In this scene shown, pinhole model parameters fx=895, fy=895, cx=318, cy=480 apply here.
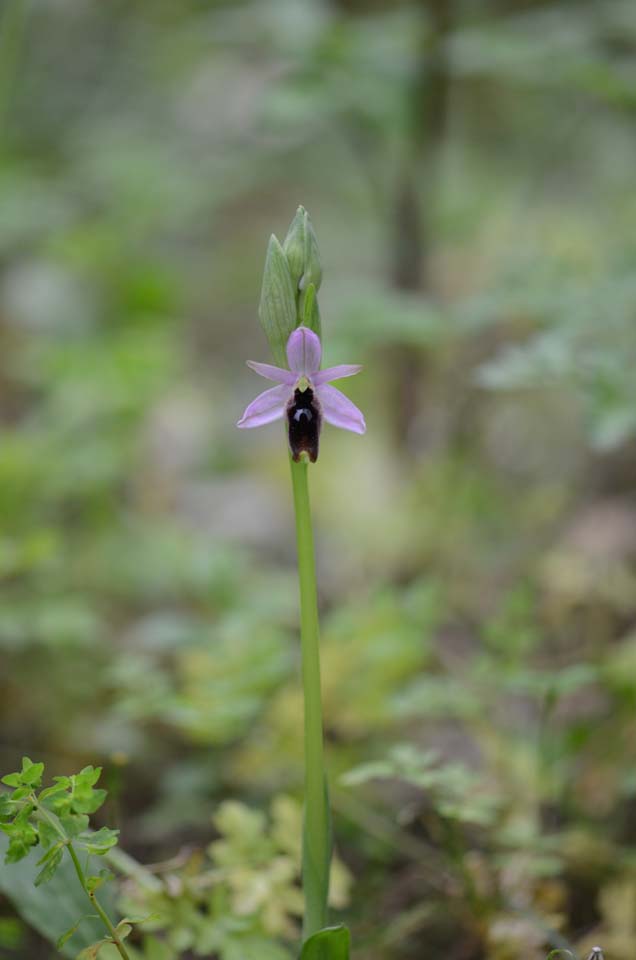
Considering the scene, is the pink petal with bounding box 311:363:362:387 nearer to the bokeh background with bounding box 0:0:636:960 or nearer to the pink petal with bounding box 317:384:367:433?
the pink petal with bounding box 317:384:367:433

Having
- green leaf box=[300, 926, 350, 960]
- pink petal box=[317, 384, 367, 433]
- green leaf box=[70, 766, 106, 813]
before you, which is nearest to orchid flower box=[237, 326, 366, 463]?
pink petal box=[317, 384, 367, 433]

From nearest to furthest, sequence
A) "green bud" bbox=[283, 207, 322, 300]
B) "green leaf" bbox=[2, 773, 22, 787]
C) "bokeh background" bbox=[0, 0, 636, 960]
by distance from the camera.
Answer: "green leaf" bbox=[2, 773, 22, 787], "green bud" bbox=[283, 207, 322, 300], "bokeh background" bbox=[0, 0, 636, 960]

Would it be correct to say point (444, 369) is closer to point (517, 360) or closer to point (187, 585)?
point (187, 585)

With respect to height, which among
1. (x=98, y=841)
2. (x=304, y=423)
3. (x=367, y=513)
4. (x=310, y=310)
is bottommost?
(x=98, y=841)

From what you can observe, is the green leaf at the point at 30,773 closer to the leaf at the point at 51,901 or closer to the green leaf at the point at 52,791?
the green leaf at the point at 52,791

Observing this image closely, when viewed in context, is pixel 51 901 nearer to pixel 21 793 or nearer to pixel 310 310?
Result: pixel 21 793

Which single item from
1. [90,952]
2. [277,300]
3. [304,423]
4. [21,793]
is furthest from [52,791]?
[277,300]

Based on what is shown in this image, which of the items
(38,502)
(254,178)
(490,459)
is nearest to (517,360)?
(38,502)
